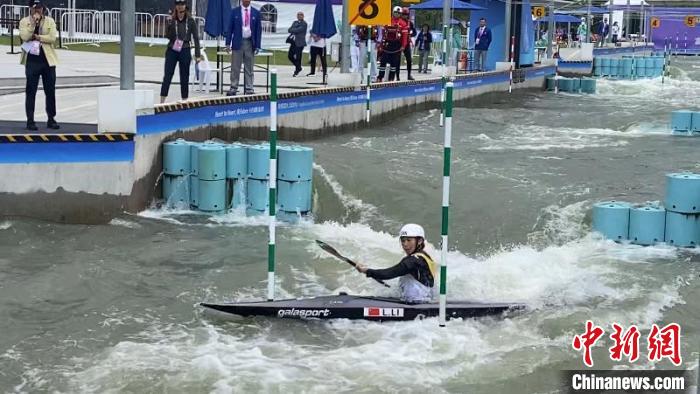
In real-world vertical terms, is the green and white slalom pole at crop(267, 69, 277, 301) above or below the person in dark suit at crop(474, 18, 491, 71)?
below

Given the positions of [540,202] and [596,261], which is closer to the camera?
[596,261]

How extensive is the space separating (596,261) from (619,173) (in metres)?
5.57

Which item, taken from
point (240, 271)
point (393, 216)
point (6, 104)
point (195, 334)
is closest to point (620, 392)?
point (195, 334)

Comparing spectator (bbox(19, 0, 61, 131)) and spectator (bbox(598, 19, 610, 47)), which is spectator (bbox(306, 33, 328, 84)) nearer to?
spectator (bbox(19, 0, 61, 131))

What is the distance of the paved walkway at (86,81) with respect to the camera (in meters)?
14.8

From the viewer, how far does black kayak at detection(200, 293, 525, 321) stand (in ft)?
27.8

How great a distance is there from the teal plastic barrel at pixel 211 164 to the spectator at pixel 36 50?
204cm

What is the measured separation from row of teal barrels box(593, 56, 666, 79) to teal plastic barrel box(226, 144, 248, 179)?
31395mm

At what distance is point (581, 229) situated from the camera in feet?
40.2

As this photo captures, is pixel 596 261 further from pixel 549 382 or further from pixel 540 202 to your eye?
pixel 549 382

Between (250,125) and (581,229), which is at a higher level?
(250,125)

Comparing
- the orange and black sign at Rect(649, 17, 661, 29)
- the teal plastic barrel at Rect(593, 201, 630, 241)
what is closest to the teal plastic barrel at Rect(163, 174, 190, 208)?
the teal plastic barrel at Rect(593, 201, 630, 241)

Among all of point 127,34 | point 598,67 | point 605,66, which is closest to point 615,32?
point 598,67

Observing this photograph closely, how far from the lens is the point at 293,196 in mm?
12680
